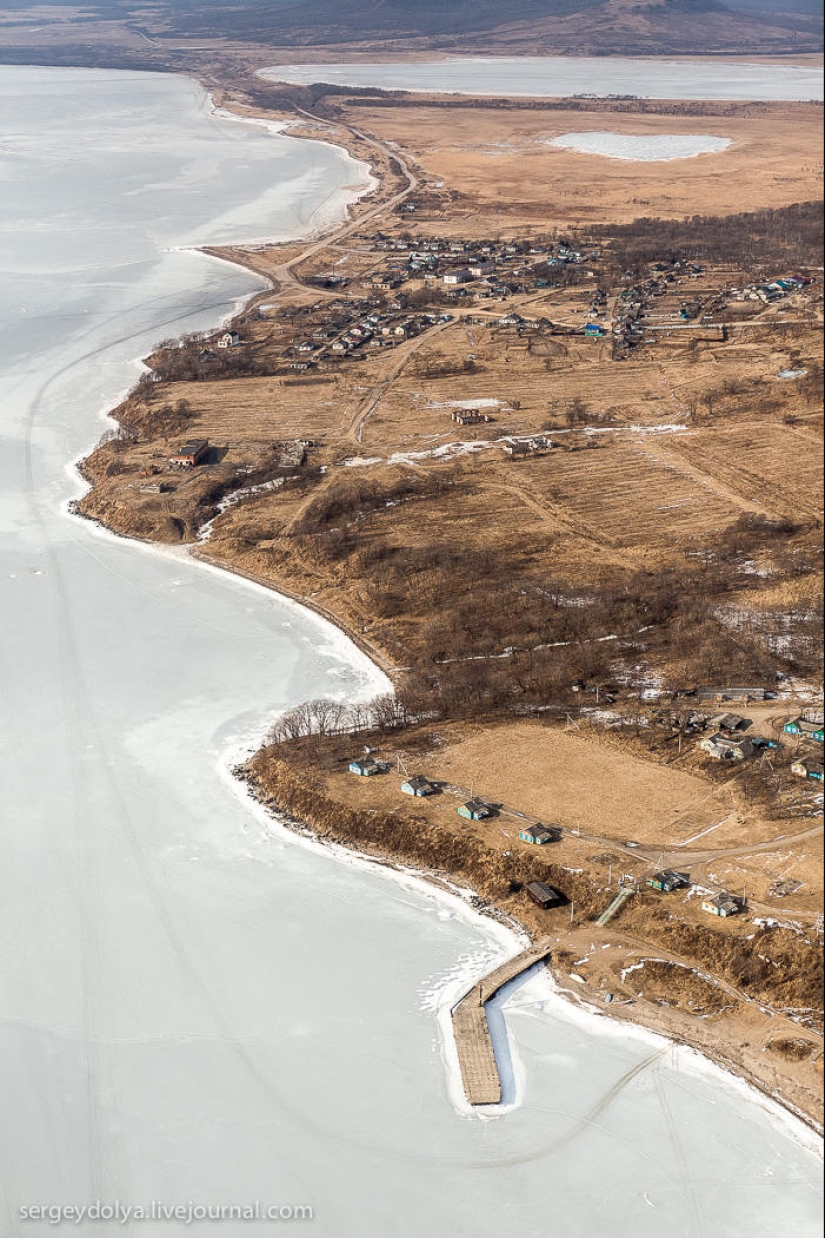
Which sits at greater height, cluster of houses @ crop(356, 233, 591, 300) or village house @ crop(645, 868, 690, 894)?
cluster of houses @ crop(356, 233, 591, 300)

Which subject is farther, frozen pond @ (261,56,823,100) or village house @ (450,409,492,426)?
frozen pond @ (261,56,823,100)

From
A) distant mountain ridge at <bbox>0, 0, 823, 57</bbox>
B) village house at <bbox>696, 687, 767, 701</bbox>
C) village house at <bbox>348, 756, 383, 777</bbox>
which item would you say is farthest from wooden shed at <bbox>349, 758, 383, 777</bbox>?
distant mountain ridge at <bbox>0, 0, 823, 57</bbox>

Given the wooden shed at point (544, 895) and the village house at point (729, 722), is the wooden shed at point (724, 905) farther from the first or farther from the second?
the village house at point (729, 722)

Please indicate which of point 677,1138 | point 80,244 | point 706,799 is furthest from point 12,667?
point 80,244

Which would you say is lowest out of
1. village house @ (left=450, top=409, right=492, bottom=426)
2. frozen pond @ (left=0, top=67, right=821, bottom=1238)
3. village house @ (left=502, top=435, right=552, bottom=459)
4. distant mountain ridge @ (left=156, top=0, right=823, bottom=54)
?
frozen pond @ (left=0, top=67, right=821, bottom=1238)

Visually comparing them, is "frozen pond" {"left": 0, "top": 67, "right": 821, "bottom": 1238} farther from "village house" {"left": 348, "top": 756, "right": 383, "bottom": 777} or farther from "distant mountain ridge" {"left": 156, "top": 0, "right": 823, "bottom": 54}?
"distant mountain ridge" {"left": 156, "top": 0, "right": 823, "bottom": 54}

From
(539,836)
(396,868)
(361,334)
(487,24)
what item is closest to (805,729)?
(539,836)

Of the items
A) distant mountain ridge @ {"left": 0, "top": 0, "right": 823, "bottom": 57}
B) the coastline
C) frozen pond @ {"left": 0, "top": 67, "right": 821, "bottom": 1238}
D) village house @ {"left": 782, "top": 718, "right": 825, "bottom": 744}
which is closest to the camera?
frozen pond @ {"left": 0, "top": 67, "right": 821, "bottom": 1238}

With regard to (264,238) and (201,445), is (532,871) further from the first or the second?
(264,238)
